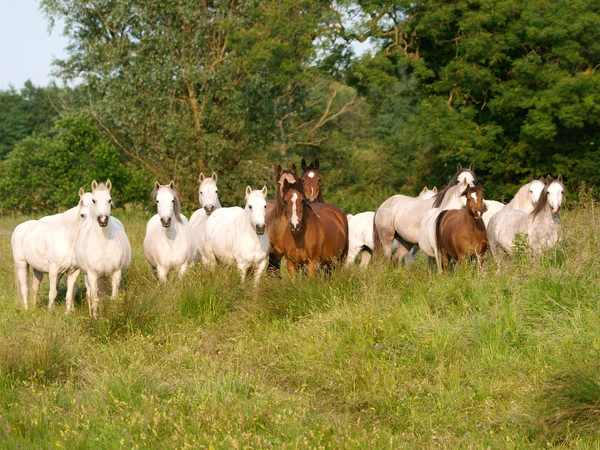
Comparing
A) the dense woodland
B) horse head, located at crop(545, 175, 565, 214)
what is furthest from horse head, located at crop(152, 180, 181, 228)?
the dense woodland

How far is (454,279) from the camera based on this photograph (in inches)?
351

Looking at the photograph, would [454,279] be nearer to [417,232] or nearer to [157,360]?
[157,360]

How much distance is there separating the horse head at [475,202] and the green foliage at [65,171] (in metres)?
21.0

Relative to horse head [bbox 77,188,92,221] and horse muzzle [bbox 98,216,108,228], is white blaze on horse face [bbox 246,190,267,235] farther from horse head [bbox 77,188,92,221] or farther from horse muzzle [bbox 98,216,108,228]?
horse head [bbox 77,188,92,221]

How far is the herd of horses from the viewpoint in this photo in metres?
10.2

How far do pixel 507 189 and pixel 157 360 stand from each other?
2002cm

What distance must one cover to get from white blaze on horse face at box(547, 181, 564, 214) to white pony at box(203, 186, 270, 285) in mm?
3587

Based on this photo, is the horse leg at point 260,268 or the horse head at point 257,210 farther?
the horse leg at point 260,268

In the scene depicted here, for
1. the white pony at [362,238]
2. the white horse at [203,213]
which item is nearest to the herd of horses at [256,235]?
the white horse at [203,213]

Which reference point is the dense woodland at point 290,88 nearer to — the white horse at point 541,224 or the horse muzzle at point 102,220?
the white horse at point 541,224

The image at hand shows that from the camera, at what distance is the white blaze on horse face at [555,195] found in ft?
33.1

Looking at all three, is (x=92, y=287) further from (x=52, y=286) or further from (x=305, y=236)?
(x=305, y=236)

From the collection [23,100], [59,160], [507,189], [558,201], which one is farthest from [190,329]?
[23,100]

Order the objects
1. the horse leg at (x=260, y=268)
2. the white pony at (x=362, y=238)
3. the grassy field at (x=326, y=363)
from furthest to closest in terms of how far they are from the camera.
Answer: the white pony at (x=362, y=238), the horse leg at (x=260, y=268), the grassy field at (x=326, y=363)
